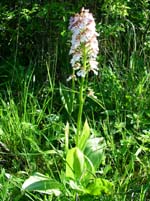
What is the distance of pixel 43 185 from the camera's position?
2535mm

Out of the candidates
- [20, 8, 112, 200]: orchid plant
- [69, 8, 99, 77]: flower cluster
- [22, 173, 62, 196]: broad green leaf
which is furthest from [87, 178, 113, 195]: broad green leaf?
[69, 8, 99, 77]: flower cluster

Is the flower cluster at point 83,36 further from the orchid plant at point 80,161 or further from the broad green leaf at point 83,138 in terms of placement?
the broad green leaf at point 83,138

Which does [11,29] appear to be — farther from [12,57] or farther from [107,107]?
[107,107]

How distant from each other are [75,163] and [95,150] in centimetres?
19

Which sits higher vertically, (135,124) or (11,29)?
(11,29)

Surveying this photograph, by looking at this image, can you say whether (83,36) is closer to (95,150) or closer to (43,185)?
(95,150)

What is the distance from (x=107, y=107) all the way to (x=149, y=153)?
1.78 feet

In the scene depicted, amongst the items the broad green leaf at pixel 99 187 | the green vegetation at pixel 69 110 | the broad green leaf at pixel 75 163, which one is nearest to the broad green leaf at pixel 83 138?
A: the green vegetation at pixel 69 110

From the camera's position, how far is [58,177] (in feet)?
9.09

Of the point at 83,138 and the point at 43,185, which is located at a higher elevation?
the point at 83,138

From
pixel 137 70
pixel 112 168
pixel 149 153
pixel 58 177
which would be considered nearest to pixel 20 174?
pixel 58 177

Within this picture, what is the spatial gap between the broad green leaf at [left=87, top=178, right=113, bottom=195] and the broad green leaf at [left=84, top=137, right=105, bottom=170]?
0.60 feet

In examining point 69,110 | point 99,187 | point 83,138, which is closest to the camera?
point 99,187

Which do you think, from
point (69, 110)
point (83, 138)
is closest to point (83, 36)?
point (83, 138)
